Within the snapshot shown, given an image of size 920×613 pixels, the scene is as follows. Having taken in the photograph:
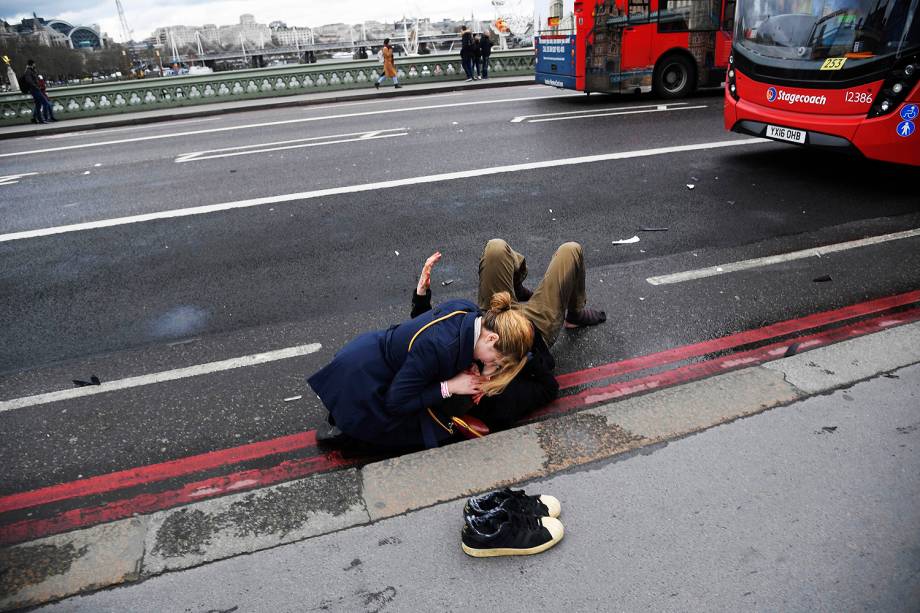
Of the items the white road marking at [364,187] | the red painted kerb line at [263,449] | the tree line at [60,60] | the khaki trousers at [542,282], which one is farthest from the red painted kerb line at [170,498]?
the tree line at [60,60]

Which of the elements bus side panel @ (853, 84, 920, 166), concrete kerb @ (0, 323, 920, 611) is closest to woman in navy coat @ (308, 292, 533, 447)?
concrete kerb @ (0, 323, 920, 611)

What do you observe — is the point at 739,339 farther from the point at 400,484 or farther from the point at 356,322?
the point at 356,322

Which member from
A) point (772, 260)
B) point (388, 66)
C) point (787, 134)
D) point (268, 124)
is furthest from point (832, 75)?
point (388, 66)

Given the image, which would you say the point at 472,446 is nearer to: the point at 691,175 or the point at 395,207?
the point at 395,207

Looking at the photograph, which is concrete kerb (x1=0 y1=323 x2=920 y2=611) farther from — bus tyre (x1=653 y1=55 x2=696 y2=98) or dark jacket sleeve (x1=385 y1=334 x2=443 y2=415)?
bus tyre (x1=653 y1=55 x2=696 y2=98)

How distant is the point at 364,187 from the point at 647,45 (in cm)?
812

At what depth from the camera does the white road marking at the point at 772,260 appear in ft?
17.1

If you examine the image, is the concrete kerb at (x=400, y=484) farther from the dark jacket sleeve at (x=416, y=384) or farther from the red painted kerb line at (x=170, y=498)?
the dark jacket sleeve at (x=416, y=384)

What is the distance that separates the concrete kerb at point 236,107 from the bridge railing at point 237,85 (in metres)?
0.44

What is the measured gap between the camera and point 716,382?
360 centimetres

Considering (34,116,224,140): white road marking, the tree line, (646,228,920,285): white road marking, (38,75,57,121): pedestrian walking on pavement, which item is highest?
the tree line

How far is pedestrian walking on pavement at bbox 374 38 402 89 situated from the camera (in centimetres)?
1906

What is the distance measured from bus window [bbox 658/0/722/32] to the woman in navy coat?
11.8m

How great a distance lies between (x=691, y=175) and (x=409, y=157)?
430 centimetres
